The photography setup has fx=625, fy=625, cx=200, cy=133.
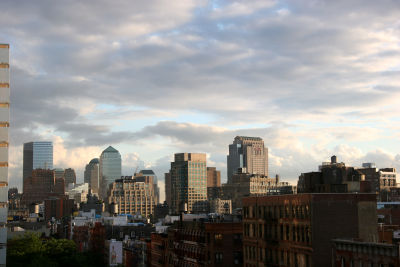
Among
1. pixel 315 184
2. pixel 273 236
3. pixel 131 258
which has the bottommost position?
pixel 131 258

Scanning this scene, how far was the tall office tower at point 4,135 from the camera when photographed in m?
99.9

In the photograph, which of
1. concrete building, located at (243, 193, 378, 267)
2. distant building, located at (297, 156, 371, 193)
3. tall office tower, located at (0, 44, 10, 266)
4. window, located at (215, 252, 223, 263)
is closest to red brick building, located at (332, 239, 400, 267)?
concrete building, located at (243, 193, 378, 267)

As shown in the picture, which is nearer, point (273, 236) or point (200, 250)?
point (273, 236)

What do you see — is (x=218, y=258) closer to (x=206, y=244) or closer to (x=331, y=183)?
(x=206, y=244)

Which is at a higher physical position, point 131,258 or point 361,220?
point 361,220

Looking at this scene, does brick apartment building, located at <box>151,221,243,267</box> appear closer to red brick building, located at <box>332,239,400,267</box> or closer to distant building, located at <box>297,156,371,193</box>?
distant building, located at <box>297,156,371,193</box>

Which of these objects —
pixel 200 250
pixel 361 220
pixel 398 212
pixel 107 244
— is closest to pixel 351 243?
pixel 361 220

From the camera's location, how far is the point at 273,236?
311 ft

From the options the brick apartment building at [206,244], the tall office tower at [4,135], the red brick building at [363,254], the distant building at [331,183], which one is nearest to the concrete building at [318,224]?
the red brick building at [363,254]

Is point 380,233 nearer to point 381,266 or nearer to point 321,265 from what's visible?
point 321,265

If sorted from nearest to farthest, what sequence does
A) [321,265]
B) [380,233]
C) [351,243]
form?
1. [351,243]
2. [321,265]
3. [380,233]

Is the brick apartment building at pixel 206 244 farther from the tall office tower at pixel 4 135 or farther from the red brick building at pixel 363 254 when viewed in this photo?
the red brick building at pixel 363 254

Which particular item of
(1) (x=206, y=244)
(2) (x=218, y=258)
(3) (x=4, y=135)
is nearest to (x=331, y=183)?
(2) (x=218, y=258)

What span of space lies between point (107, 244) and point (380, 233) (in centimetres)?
11608
